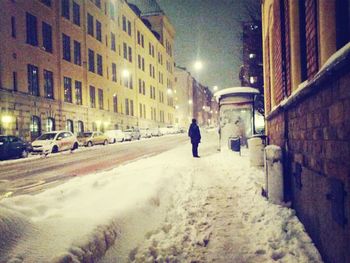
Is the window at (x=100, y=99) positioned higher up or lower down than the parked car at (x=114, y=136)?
higher up

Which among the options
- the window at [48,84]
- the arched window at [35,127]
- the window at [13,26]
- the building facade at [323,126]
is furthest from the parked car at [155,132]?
the building facade at [323,126]

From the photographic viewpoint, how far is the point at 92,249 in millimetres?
3592

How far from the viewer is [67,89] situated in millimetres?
32375

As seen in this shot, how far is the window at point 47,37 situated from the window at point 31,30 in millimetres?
1224

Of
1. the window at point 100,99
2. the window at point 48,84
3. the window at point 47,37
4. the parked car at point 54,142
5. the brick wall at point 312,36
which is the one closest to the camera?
the brick wall at point 312,36

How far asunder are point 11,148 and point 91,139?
10.6 metres

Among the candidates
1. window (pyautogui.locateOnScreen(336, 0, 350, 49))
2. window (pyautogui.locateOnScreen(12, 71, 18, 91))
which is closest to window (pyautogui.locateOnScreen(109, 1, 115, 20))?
window (pyautogui.locateOnScreen(12, 71, 18, 91))

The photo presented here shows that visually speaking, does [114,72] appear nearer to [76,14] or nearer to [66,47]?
[76,14]

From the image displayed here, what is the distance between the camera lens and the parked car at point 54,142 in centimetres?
2198

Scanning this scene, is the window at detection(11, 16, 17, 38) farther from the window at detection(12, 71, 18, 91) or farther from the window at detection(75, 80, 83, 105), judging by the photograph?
the window at detection(75, 80, 83, 105)

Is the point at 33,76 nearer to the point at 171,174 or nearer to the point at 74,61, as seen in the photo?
the point at 74,61

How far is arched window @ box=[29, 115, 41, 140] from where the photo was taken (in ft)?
87.1

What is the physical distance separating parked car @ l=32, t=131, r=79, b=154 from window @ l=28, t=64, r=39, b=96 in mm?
5326

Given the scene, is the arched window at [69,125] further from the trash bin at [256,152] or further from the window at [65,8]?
the trash bin at [256,152]
